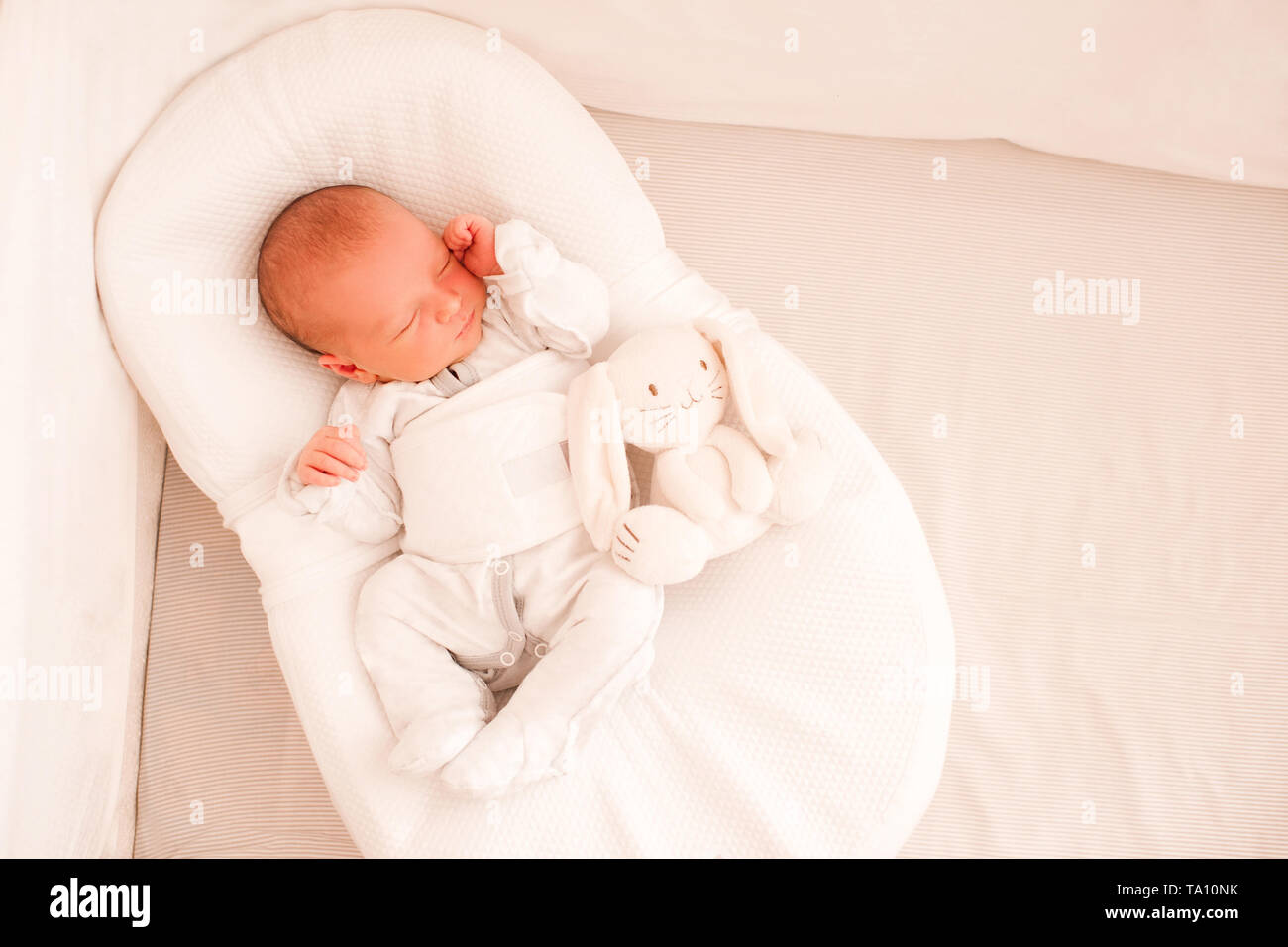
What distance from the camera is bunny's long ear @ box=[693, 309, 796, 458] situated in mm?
1105

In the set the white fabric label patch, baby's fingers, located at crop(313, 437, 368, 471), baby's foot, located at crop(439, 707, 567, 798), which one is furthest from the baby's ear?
baby's foot, located at crop(439, 707, 567, 798)

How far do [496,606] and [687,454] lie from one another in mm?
297

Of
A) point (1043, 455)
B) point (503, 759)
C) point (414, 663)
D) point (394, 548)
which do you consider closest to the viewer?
point (503, 759)

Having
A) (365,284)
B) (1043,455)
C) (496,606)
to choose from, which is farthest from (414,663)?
(1043,455)

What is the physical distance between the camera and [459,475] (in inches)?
45.1

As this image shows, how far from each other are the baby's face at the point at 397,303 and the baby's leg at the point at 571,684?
31cm

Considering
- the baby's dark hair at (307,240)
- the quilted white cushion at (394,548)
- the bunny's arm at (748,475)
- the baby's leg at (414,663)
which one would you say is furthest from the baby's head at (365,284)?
the bunny's arm at (748,475)

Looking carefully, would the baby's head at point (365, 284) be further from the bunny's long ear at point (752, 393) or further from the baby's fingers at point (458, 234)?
the bunny's long ear at point (752, 393)

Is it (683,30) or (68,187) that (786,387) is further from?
(68,187)

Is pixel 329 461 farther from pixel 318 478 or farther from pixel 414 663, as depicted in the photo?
pixel 414 663

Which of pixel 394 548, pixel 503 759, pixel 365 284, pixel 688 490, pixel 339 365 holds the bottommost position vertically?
pixel 503 759

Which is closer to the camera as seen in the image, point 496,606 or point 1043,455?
point 496,606

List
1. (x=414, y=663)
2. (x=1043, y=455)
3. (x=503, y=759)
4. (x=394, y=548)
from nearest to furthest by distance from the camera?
1. (x=503, y=759)
2. (x=414, y=663)
3. (x=394, y=548)
4. (x=1043, y=455)

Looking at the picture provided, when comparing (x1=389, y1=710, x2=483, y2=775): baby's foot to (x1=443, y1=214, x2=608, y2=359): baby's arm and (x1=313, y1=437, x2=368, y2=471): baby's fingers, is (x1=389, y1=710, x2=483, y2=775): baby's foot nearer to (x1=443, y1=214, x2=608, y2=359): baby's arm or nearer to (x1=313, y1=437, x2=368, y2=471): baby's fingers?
(x1=313, y1=437, x2=368, y2=471): baby's fingers
